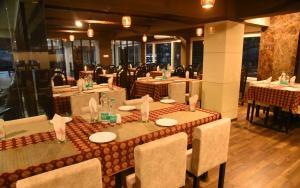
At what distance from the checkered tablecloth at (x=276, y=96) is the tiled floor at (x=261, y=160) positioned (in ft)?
1.71

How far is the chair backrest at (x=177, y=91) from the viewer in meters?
4.01

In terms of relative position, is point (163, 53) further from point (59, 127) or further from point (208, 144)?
point (59, 127)

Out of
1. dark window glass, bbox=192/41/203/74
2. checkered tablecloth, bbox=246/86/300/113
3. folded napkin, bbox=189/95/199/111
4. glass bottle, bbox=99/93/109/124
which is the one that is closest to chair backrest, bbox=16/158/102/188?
glass bottle, bbox=99/93/109/124

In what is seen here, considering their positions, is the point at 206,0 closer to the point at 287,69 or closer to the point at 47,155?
the point at 47,155

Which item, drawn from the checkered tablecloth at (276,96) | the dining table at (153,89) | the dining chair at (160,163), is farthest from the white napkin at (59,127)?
the checkered tablecloth at (276,96)

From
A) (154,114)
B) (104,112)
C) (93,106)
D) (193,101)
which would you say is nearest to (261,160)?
(193,101)

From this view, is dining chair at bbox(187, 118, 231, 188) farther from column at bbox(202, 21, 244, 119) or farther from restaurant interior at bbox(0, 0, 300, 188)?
column at bbox(202, 21, 244, 119)

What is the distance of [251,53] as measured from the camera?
6504 millimetres

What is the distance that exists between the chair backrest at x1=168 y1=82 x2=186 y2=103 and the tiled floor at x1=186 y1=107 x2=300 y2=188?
119 centimetres

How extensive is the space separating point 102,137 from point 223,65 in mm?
3195

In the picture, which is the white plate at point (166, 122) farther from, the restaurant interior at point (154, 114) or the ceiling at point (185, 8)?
the ceiling at point (185, 8)

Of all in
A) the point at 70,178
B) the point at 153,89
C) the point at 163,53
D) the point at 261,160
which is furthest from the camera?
the point at 163,53

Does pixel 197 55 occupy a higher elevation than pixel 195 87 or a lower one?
higher

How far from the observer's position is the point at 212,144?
1760mm
